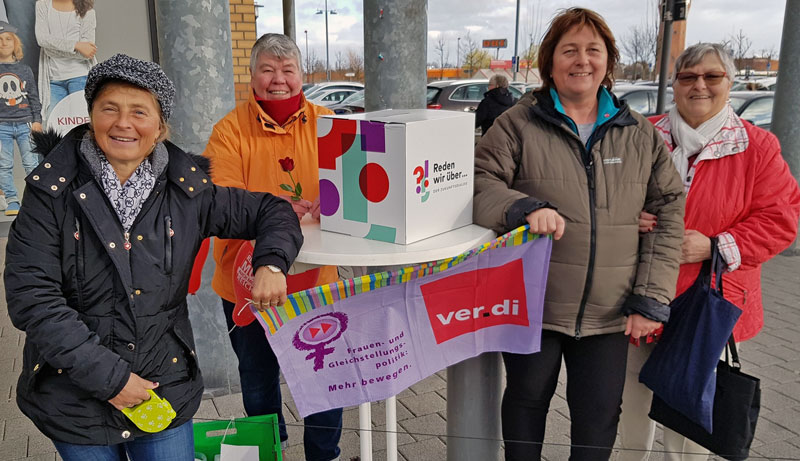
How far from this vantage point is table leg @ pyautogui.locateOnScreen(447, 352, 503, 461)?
7.77ft

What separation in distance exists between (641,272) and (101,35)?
5593 mm

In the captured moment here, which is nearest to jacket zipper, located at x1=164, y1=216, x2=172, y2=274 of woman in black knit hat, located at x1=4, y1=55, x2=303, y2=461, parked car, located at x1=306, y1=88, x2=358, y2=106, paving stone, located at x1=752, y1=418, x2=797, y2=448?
woman in black knit hat, located at x1=4, y1=55, x2=303, y2=461

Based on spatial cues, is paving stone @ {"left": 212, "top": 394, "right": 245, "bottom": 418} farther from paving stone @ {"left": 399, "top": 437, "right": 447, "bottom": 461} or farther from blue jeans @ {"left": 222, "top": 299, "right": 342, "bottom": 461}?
paving stone @ {"left": 399, "top": 437, "right": 447, "bottom": 461}

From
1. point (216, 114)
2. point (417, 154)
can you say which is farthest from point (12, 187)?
point (417, 154)

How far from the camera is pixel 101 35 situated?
5977 mm

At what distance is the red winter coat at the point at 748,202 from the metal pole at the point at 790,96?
16.9ft

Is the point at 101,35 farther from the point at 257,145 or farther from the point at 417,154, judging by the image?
the point at 417,154

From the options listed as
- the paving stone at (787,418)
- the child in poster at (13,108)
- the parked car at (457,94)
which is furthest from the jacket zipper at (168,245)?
the parked car at (457,94)

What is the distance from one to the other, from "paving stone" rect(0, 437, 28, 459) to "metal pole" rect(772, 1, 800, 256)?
701 centimetres

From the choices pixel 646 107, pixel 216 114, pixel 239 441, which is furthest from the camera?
pixel 646 107

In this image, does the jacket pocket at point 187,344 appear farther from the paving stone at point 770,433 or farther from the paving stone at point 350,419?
the paving stone at point 770,433

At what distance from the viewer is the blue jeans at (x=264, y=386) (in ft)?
8.96

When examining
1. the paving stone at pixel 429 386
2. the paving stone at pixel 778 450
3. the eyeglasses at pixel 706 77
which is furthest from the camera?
the paving stone at pixel 429 386

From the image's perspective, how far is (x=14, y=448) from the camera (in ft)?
10.6
